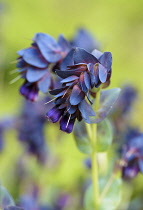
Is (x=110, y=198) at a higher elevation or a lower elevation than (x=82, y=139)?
lower

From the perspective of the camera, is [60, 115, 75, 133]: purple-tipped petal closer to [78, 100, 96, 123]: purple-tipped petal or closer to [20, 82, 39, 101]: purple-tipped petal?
[78, 100, 96, 123]: purple-tipped petal

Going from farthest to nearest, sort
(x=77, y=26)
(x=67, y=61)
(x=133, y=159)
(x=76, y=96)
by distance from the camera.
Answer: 1. (x=77, y=26)
2. (x=133, y=159)
3. (x=67, y=61)
4. (x=76, y=96)

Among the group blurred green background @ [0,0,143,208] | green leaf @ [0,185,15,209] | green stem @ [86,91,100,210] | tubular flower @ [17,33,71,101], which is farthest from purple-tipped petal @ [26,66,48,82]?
blurred green background @ [0,0,143,208]

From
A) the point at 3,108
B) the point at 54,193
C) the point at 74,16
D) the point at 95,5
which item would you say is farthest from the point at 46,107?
the point at 95,5

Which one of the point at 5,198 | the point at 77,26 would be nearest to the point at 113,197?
the point at 5,198

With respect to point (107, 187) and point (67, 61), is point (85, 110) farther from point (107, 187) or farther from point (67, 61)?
point (107, 187)

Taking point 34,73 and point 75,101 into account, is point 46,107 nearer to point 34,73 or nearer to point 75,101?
point 34,73

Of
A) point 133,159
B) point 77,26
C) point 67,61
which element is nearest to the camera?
point 67,61

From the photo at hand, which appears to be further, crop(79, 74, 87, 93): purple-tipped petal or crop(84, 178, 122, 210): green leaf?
crop(84, 178, 122, 210): green leaf
